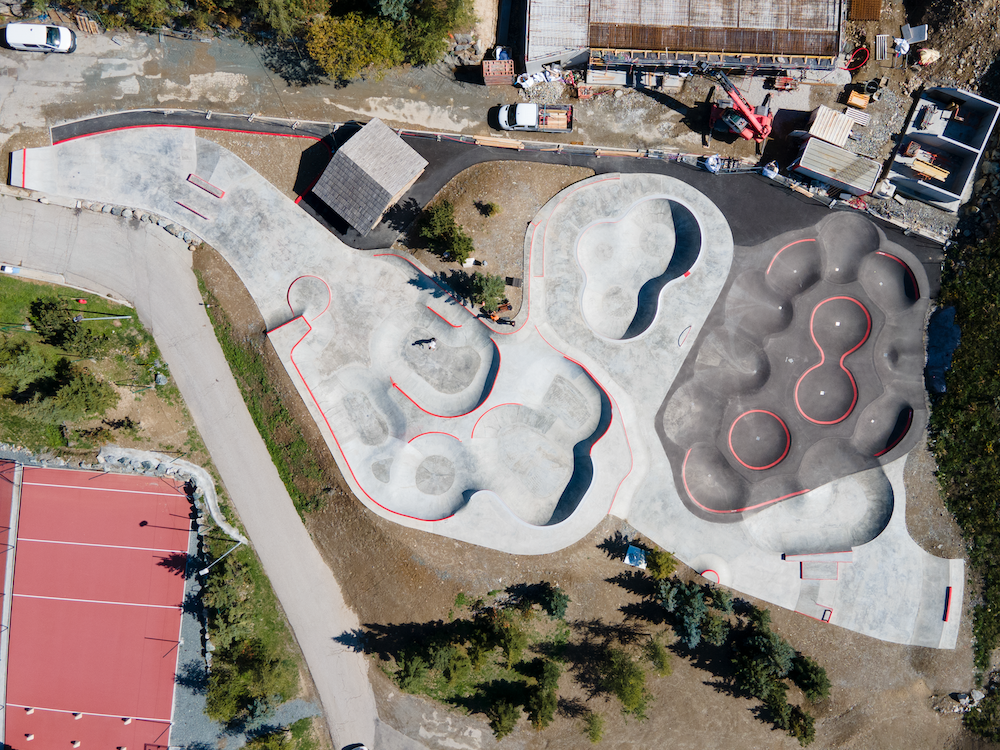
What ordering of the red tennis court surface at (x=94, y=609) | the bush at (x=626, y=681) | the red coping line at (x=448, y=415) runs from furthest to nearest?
the red tennis court surface at (x=94, y=609) < the red coping line at (x=448, y=415) < the bush at (x=626, y=681)

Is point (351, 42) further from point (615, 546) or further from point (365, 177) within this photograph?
point (615, 546)

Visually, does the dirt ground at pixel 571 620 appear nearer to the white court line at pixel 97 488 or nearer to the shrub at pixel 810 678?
the shrub at pixel 810 678

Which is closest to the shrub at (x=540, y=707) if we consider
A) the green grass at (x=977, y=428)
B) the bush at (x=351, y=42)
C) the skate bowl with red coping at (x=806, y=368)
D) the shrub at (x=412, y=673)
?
the shrub at (x=412, y=673)

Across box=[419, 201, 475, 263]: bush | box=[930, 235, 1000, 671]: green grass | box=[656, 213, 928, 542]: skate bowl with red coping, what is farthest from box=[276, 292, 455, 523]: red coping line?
box=[930, 235, 1000, 671]: green grass

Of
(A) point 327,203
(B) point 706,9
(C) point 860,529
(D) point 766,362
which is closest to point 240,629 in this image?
(A) point 327,203

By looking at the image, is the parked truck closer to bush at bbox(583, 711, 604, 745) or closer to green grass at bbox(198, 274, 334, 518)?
green grass at bbox(198, 274, 334, 518)

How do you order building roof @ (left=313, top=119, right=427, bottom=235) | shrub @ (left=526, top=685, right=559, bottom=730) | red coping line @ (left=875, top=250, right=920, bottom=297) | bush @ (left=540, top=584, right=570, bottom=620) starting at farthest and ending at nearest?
red coping line @ (left=875, top=250, right=920, bottom=297) < bush @ (left=540, top=584, right=570, bottom=620) < building roof @ (left=313, top=119, right=427, bottom=235) < shrub @ (left=526, top=685, right=559, bottom=730)
